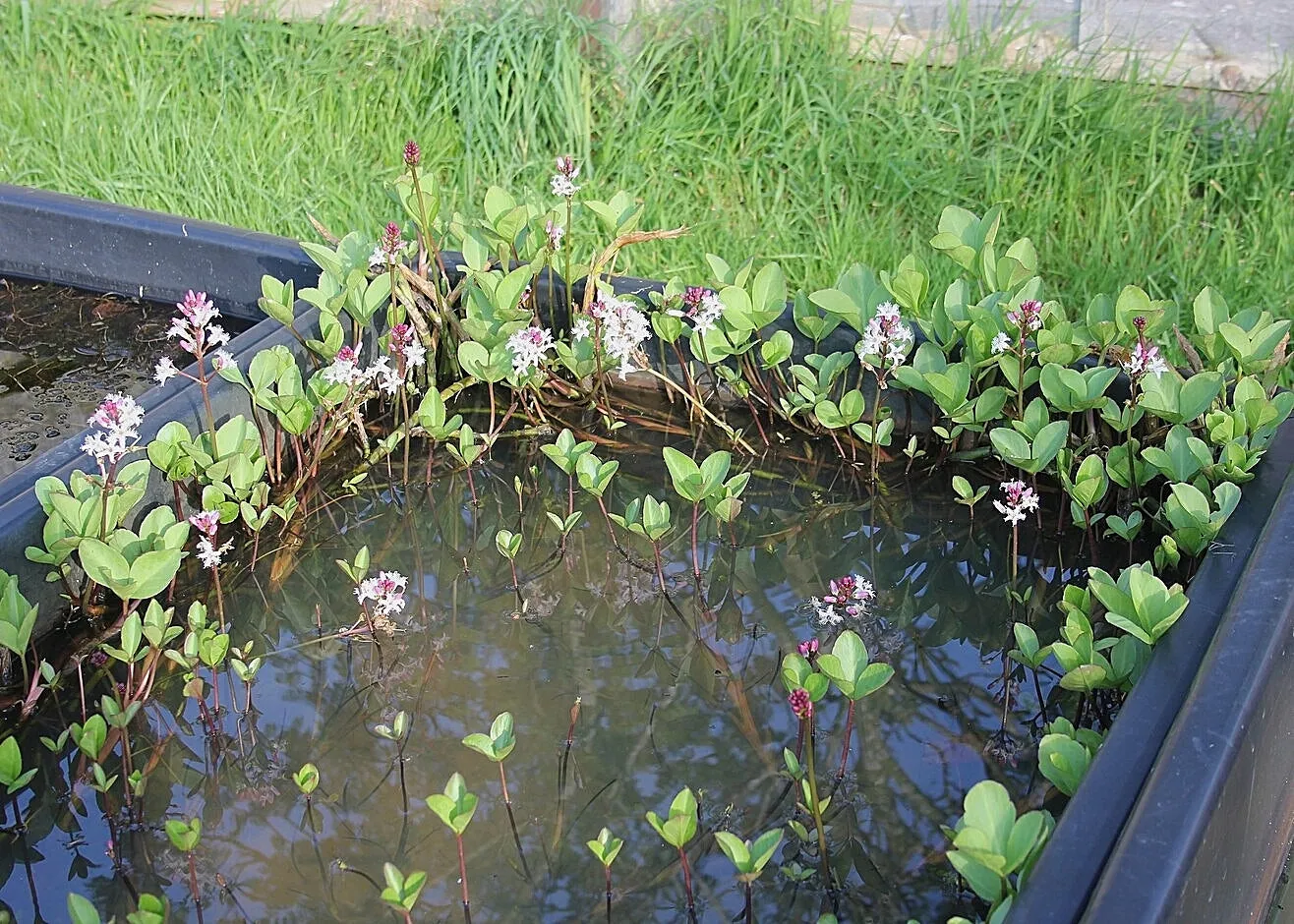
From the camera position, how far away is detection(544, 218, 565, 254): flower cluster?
229cm

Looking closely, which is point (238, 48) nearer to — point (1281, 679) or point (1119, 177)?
point (1119, 177)

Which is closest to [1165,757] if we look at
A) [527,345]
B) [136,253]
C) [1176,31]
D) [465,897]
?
[465,897]

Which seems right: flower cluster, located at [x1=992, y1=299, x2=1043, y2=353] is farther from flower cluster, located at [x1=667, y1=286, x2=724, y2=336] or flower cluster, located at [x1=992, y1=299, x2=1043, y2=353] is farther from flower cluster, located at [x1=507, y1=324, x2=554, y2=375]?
flower cluster, located at [x1=507, y1=324, x2=554, y2=375]

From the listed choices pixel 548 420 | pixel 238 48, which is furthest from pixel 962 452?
pixel 238 48

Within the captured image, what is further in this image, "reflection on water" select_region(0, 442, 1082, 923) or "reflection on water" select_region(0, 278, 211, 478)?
"reflection on water" select_region(0, 278, 211, 478)

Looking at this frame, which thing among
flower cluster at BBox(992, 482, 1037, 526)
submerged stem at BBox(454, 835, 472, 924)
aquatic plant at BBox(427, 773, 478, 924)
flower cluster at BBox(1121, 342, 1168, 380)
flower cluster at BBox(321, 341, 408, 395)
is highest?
flower cluster at BBox(1121, 342, 1168, 380)

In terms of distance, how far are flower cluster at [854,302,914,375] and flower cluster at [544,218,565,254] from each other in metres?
0.58

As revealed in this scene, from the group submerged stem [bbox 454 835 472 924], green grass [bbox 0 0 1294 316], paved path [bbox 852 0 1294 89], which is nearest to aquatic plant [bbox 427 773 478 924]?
submerged stem [bbox 454 835 472 924]

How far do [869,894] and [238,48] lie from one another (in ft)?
9.38

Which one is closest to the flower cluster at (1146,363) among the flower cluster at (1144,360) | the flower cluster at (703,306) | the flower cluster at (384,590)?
the flower cluster at (1144,360)

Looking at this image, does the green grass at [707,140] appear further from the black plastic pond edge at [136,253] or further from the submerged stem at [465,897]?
the submerged stem at [465,897]

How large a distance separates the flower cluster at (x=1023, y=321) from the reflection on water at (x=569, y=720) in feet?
1.00

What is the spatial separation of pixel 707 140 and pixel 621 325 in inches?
45.9

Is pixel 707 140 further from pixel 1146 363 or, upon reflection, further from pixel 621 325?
pixel 1146 363
